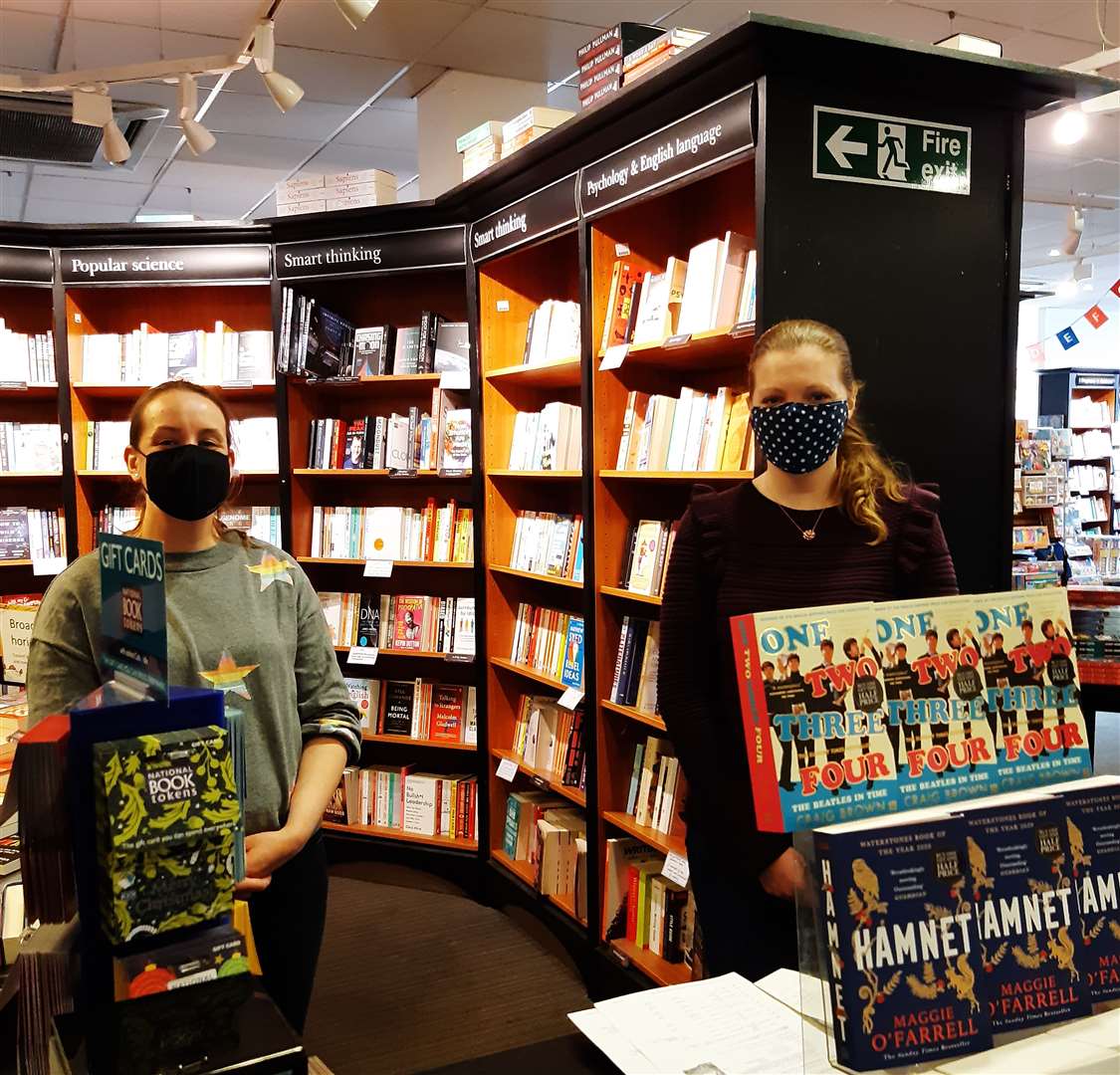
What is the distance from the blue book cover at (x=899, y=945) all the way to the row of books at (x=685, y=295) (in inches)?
66.1

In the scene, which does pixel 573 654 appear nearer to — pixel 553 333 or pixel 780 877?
pixel 553 333

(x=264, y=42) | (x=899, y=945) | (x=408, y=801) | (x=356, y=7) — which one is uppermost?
(x=264, y=42)

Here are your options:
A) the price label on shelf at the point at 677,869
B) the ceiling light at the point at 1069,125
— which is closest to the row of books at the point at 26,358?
the price label on shelf at the point at 677,869

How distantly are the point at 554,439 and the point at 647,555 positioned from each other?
0.76m

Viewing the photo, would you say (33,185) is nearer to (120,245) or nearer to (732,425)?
(120,245)

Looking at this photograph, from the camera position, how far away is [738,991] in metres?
1.26

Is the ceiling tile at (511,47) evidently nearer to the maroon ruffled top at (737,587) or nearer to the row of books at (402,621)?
the row of books at (402,621)

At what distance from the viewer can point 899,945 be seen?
39.9 inches

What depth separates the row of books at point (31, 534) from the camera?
4.79 metres

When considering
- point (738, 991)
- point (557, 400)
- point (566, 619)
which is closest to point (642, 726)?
point (566, 619)

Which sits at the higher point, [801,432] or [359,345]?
[359,345]

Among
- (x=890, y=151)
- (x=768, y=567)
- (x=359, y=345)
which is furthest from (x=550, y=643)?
(x=890, y=151)

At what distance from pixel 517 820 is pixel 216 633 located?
8.07 ft

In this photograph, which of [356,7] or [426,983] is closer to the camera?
[356,7]
